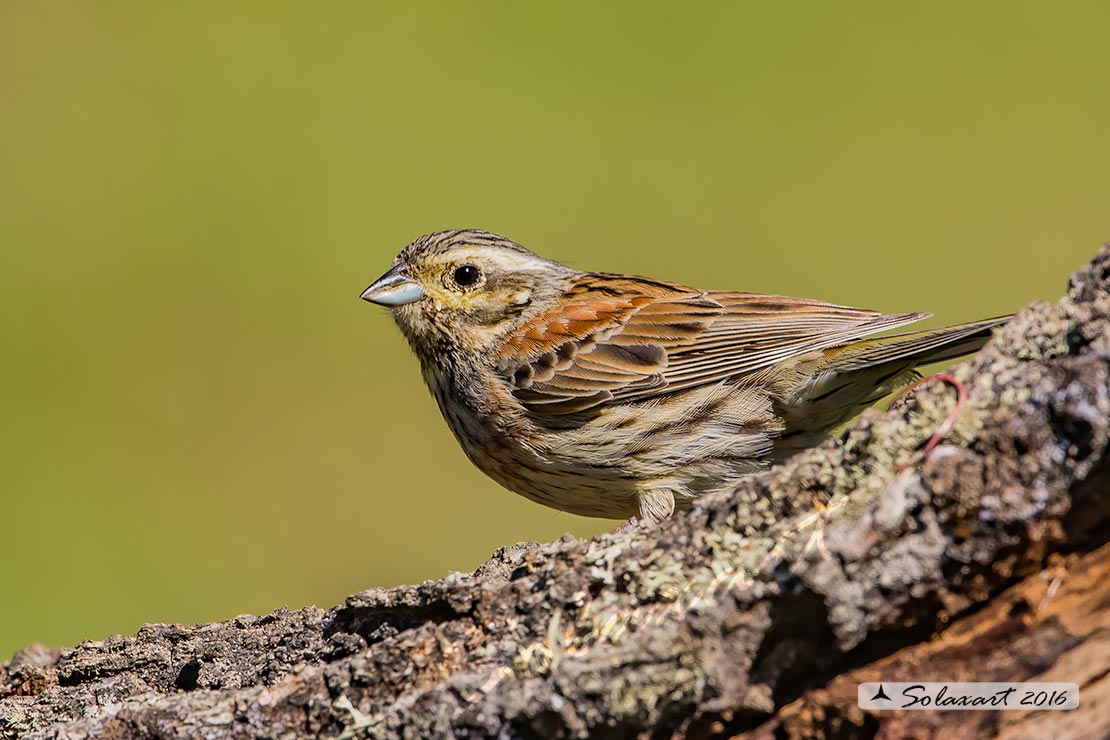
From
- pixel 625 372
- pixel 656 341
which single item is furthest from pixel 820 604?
pixel 656 341

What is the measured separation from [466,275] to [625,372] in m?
0.88

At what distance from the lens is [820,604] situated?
2.24 meters

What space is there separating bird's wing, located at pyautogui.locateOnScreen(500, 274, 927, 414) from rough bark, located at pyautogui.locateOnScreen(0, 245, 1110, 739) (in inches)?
76.8

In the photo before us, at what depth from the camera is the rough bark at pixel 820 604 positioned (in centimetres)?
217

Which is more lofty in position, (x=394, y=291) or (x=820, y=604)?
(x=394, y=291)

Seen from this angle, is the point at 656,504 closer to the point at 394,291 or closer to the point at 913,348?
the point at 913,348

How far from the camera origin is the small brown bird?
4641mm

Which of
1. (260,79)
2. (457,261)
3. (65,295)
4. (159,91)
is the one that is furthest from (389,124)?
(457,261)

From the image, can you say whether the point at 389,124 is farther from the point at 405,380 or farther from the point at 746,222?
the point at 746,222

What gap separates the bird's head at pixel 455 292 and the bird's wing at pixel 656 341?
0.13 metres

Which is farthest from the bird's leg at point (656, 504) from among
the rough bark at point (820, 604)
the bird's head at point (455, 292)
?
the rough bark at point (820, 604)

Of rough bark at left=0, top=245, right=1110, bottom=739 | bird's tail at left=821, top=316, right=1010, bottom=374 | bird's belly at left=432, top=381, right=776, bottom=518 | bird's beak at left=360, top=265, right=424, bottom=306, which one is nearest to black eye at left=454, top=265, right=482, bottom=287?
bird's beak at left=360, top=265, right=424, bottom=306

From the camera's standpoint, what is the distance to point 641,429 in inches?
186

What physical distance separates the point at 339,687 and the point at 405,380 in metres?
7.08
